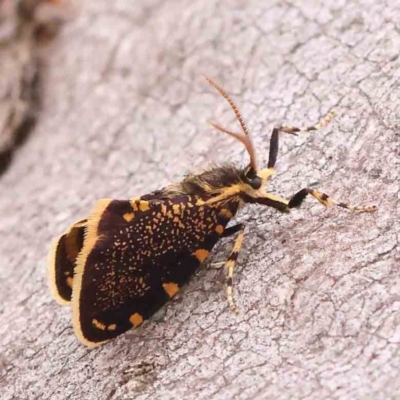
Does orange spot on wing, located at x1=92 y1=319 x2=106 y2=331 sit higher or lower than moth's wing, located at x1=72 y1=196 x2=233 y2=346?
lower

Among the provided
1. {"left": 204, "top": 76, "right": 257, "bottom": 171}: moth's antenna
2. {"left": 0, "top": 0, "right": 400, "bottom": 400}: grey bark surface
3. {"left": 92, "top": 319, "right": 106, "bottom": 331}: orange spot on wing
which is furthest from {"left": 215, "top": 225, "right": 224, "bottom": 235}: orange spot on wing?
{"left": 92, "top": 319, "right": 106, "bottom": 331}: orange spot on wing

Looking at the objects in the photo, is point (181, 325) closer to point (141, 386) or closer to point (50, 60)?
point (141, 386)

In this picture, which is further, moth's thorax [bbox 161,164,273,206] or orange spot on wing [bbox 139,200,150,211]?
moth's thorax [bbox 161,164,273,206]

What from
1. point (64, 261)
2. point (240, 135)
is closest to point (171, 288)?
point (64, 261)

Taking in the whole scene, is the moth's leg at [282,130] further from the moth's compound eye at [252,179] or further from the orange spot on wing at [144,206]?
the orange spot on wing at [144,206]

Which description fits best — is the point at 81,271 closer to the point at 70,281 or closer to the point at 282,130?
the point at 70,281

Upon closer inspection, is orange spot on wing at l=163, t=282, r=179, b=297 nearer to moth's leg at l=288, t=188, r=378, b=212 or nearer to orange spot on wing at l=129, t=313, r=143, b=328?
orange spot on wing at l=129, t=313, r=143, b=328

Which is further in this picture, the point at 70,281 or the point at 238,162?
the point at 238,162

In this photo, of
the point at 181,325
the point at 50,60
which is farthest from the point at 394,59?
the point at 50,60
